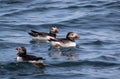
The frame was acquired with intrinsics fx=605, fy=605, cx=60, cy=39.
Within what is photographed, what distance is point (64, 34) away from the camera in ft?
85.1

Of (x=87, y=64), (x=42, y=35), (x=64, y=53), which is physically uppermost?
(x=42, y=35)

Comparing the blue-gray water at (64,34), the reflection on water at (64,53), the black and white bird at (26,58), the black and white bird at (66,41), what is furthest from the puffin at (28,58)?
the black and white bird at (66,41)

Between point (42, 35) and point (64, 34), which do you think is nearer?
point (42, 35)

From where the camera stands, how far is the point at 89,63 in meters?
20.7

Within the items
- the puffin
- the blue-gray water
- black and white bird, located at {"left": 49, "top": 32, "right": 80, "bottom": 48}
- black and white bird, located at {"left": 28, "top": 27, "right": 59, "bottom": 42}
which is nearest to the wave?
the blue-gray water

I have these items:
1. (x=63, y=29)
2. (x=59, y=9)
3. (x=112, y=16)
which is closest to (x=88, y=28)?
(x=63, y=29)

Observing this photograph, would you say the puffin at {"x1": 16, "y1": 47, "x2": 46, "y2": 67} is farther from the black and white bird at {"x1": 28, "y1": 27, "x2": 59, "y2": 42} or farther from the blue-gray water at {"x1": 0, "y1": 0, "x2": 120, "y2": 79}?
the black and white bird at {"x1": 28, "y1": 27, "x2": 59, "y2": 42}

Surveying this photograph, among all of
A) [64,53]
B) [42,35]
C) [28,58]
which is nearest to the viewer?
[28,58]

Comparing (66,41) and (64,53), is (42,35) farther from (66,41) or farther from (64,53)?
(64,53)

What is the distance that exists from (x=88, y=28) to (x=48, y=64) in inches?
283

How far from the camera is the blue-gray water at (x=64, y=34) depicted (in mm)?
19531

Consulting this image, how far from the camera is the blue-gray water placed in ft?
64.1

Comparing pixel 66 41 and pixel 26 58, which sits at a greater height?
pixel 66 41

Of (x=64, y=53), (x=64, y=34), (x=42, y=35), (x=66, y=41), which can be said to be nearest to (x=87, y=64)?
(x=64, y=53)
